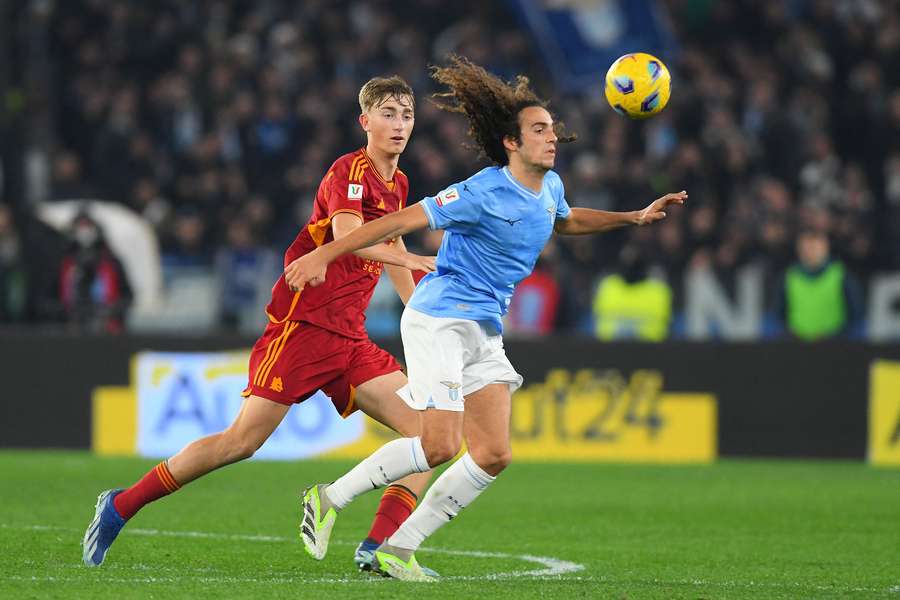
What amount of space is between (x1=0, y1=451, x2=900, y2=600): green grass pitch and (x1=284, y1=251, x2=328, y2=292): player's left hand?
121 centimetres

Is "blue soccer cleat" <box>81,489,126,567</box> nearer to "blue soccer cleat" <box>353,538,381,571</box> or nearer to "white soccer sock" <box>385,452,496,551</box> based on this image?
"blue soccer cleat" <box>353,538,381,571</box>

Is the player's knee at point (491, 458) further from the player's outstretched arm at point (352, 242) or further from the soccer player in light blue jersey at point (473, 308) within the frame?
the player's outstretched arm at point (352, 242)

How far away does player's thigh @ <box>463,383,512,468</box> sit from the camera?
709 cm

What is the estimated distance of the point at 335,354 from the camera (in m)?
7.64

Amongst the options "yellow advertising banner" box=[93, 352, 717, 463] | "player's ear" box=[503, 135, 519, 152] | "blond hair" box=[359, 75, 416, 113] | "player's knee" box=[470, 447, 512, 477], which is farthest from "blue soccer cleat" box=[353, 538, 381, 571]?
"yellow advertising banner" box=[93, 352, 717, 463]

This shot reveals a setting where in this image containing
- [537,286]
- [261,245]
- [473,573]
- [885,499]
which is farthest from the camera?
[261,245]

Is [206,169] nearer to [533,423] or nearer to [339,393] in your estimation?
[533,423]

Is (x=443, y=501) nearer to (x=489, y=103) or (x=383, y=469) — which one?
(x=383, y=469)

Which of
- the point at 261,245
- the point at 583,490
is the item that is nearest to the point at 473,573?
the point at 583,490

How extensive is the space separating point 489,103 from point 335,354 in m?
1.36

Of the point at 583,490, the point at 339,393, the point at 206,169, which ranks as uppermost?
the point at 206,169

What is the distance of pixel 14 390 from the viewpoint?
14.9 meters

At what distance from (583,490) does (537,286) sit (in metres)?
4.19

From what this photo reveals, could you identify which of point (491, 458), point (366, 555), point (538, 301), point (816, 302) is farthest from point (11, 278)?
point (491, 458)
